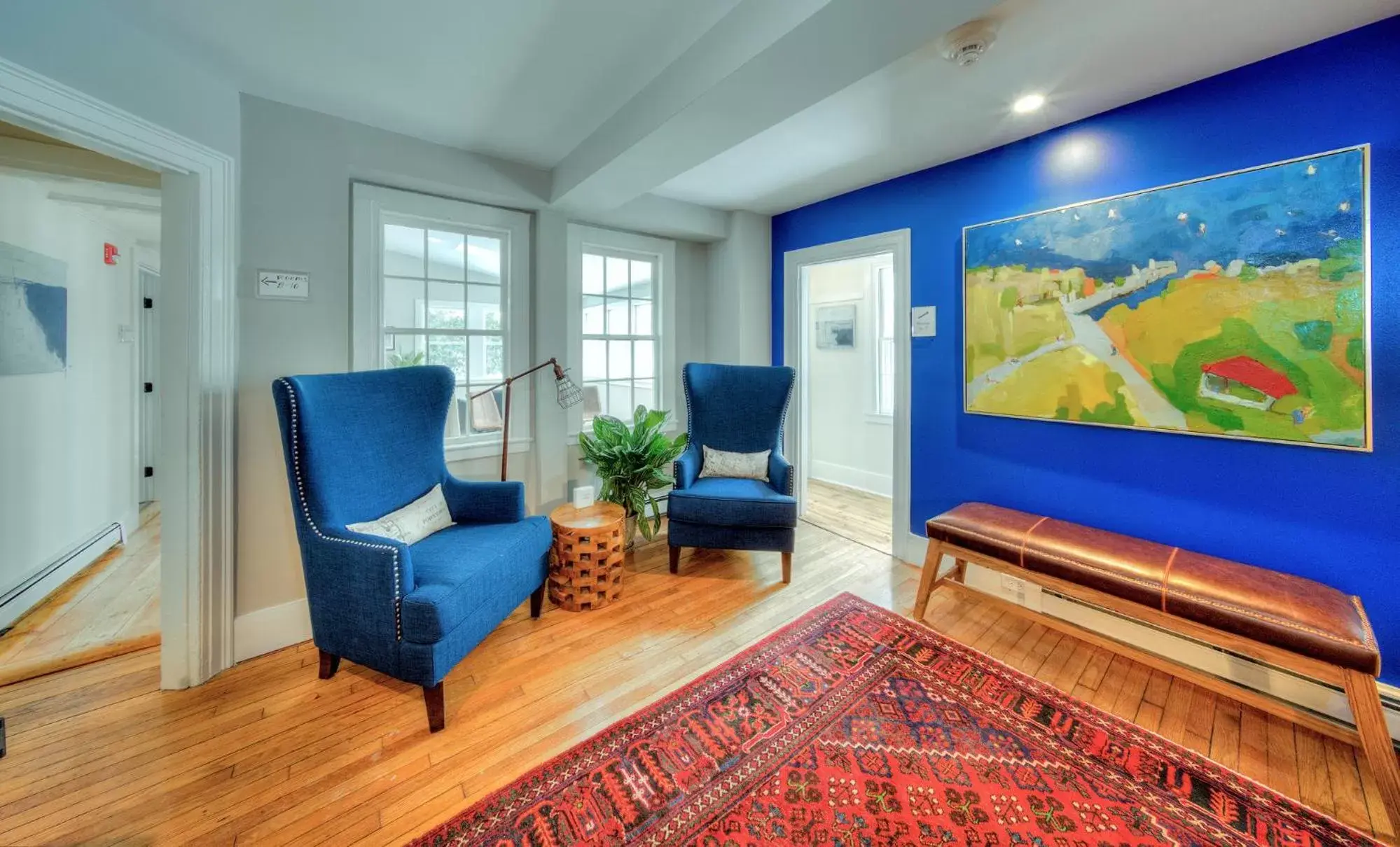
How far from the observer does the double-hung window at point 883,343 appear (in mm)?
4570

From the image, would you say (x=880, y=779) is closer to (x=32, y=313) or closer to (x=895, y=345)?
(x=895, y=345)

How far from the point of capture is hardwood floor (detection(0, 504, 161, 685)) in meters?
2.00

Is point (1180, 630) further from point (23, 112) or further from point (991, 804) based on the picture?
point (23, 112)

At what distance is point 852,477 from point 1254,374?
10.4 feet

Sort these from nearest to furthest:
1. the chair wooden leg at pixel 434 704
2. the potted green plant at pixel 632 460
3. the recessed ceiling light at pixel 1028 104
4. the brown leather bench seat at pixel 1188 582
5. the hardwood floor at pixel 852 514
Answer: the brown leather bench seat at pixel 1188 582 → the chair wooden leg at pixel 434 704 → the recessed ceiling light at pixel 1028 104 → the potted green plant at pixel 632 460 → the hardwood floor at pixel 852 514

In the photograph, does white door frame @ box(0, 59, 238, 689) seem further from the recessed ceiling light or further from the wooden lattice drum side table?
the recessed ceiling light

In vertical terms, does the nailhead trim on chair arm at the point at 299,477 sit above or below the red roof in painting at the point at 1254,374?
below

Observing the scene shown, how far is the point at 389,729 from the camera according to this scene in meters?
1.71

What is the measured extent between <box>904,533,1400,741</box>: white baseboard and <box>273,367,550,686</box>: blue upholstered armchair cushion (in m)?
2.43

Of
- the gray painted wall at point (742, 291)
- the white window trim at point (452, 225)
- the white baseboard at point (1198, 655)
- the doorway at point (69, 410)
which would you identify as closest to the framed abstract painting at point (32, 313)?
the doorway at point (69, 410)

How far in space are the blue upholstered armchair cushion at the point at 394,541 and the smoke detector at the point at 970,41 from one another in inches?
96.5

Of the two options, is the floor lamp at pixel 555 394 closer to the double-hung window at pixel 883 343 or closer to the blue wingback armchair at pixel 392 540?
the blue wingback armchair at pixel 392 540

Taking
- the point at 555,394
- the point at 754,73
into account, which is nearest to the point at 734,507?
the point at 555,394

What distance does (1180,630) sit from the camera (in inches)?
66.7
